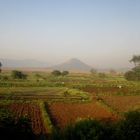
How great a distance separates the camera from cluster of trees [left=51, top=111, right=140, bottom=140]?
1075 centimetres

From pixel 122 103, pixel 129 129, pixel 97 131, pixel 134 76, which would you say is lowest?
pixel 122 103

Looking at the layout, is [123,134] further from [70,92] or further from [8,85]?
[8,85]

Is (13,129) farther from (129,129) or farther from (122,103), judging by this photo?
(122,103)

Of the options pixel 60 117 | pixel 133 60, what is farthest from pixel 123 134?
pixel 133 60

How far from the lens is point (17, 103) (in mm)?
34188

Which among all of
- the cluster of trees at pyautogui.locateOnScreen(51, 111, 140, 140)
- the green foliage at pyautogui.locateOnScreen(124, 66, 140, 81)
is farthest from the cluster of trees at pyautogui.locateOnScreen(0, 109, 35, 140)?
the green foliage at pyautogui.locateOnScreen(124, 66, 140, 81)

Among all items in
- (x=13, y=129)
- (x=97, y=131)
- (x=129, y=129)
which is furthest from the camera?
(x=129, y=129)

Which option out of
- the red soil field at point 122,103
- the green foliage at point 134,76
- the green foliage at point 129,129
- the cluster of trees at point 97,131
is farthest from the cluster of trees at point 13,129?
the green foliage at point 134,76

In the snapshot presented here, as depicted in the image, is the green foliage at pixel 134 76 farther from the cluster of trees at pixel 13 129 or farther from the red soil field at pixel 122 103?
the cluster of trees at pixel 13 129

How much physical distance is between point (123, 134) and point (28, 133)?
3559 millimetres

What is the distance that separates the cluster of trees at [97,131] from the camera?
10750 mm

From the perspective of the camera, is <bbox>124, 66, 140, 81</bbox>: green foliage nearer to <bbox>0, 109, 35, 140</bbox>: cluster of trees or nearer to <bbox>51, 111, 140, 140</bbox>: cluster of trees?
<bbox>51, 111, 140, 140</bbox>: cluster of trees

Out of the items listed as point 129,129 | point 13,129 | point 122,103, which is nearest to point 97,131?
point 129,129

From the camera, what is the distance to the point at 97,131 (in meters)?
10.9
